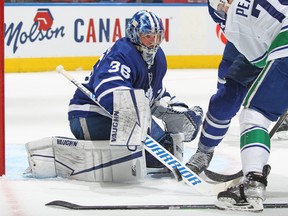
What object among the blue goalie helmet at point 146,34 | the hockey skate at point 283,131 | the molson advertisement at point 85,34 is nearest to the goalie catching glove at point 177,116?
the blue goalie helmet at point 146,34

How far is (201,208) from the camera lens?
10.8 feet

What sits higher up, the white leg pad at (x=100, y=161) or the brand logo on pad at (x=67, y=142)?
the brand logo on pad at (x=67, y=142)

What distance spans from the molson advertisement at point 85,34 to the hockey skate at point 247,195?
5625 mm

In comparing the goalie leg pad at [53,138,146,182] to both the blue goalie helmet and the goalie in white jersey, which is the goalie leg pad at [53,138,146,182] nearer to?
the blue goalie helmet

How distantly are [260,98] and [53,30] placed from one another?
5.80 meters

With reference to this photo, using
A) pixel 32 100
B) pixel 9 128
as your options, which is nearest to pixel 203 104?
pixel 32 100

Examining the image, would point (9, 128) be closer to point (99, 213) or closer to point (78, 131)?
point (78, 131)

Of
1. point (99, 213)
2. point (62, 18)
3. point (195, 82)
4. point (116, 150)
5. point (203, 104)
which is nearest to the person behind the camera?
point (99, 213)

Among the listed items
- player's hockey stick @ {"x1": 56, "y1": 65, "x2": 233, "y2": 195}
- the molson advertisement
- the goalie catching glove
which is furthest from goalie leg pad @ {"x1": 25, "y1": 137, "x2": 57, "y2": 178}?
the molson advertisement

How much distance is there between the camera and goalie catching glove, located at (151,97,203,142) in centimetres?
411

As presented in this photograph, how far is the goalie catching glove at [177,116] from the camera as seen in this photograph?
13.5ft

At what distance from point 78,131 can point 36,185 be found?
1.10 ft

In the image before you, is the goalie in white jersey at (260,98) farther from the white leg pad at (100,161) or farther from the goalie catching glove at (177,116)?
the goalie catching glove at (177,116)

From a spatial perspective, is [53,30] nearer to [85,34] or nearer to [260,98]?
[85,34]
